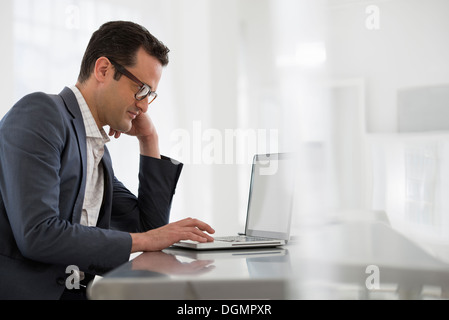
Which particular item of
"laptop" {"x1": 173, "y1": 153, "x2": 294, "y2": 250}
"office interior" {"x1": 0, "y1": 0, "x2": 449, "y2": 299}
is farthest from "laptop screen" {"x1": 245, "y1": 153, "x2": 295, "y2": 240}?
"office interior" {"x1": 0, "y1": 0, "x2": 449, "y2": 299}

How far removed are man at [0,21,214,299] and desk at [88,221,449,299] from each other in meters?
0.11

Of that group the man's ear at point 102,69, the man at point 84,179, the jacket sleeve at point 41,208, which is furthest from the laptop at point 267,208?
the man's ear at point 102,69

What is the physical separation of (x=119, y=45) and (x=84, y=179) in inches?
15.0

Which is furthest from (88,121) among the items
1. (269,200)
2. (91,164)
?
(269,200)

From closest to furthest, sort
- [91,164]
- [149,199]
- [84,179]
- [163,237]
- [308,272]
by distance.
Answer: [308,272]
[163,237]
[84,179]
[91,164]
[149,199]

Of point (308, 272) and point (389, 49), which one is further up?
point (389, 49)

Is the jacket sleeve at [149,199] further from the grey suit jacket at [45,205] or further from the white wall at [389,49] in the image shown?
the white wall at [389,49]

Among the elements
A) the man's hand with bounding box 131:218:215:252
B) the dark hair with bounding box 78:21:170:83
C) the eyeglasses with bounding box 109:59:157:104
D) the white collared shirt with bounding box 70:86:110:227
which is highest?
the dark hair with bounding box 78:21:170:83

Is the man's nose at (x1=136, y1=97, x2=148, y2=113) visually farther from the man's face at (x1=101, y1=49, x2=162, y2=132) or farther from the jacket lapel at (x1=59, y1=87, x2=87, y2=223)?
the jacket lapel at (x1=59, y1=87, x2=87, y2=223)

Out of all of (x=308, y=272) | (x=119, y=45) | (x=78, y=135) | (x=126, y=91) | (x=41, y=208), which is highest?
(x=119, y=45)

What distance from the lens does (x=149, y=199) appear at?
1.44m

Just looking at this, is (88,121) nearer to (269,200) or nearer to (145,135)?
(145,135)

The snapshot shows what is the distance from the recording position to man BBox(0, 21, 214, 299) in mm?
950
